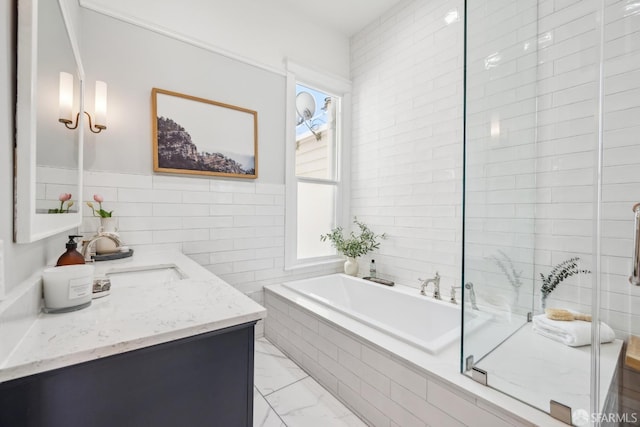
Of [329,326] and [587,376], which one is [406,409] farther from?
[587,376]

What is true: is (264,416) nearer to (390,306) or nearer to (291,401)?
(291,401)

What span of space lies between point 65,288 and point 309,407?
1.46 metres

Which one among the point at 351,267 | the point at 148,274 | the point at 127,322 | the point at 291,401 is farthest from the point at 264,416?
the point at 351,267

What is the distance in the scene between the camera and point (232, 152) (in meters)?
2.39

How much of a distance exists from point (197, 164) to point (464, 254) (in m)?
2.00

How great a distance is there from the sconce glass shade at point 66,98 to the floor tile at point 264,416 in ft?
5.77

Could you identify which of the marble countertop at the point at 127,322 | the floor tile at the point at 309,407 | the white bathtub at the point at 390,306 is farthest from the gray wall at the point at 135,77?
the floor tile at the point at 309,407

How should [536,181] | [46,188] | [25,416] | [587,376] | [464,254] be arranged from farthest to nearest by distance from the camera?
1. [536,181]
2. [464,254]
3. [587,376]
4. [46,188]
5. [25,416]

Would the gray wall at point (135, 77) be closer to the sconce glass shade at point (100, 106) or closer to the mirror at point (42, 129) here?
the sconce glass shade at point (100, 106)

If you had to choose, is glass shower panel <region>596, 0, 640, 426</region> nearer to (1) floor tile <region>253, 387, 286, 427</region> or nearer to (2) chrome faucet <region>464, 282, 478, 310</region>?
(2) chrome faucet <region>464, 282, 478, 310</region>

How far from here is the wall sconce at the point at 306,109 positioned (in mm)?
2932

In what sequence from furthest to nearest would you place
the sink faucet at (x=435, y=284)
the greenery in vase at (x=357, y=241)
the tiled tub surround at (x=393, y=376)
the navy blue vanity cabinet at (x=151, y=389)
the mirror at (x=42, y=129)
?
1. the greenery in vase at (x=357, y=241)
2. the sink faucet at (x=435, y=284)
3. the tiled tub surround at (x=393, y=376)
4. the mirror at (x=42, y=129)
5. the navy blue vanity cabinet at (x=151, y=389)

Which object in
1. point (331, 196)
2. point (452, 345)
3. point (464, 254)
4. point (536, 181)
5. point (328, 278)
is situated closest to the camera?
point (464, 254)

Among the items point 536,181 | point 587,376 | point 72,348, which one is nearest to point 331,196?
point 536,181
